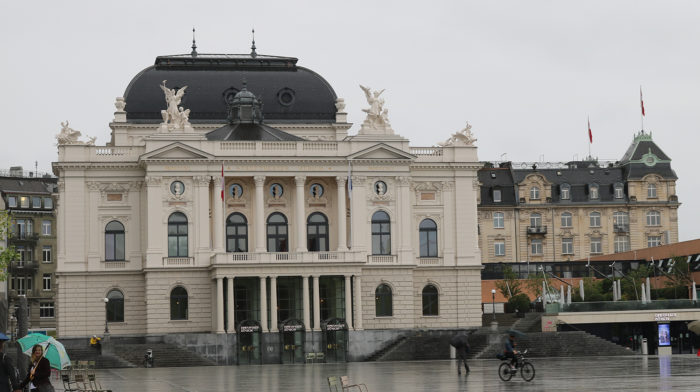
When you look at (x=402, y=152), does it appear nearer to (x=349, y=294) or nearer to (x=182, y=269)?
(x=349, y=294)

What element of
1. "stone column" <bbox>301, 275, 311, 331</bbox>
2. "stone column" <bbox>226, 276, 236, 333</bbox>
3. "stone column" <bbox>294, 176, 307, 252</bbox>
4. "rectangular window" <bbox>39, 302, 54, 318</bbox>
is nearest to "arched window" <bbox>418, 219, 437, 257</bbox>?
"stone column" <bbox>294, 176, 307, 252</bbox>

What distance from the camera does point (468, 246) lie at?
3937 inches

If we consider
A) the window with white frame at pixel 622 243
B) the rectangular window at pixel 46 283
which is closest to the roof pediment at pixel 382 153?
the window with white frame at pixel 622 243

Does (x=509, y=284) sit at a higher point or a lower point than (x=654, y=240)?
lower

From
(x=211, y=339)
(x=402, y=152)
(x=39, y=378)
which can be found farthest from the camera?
(x=402, y=152)

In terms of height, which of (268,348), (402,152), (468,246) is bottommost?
(268,348)

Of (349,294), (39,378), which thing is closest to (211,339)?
(349,294)

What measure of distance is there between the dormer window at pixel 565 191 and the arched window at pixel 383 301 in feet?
146

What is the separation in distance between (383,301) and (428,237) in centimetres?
641

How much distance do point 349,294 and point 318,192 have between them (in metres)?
9.24

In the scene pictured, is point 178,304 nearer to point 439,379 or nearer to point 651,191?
point 439,379

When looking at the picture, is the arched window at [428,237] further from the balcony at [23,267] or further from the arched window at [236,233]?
the balcony at [23,267]

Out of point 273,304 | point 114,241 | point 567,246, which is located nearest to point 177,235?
point 114,241

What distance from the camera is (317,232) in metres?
98.2
